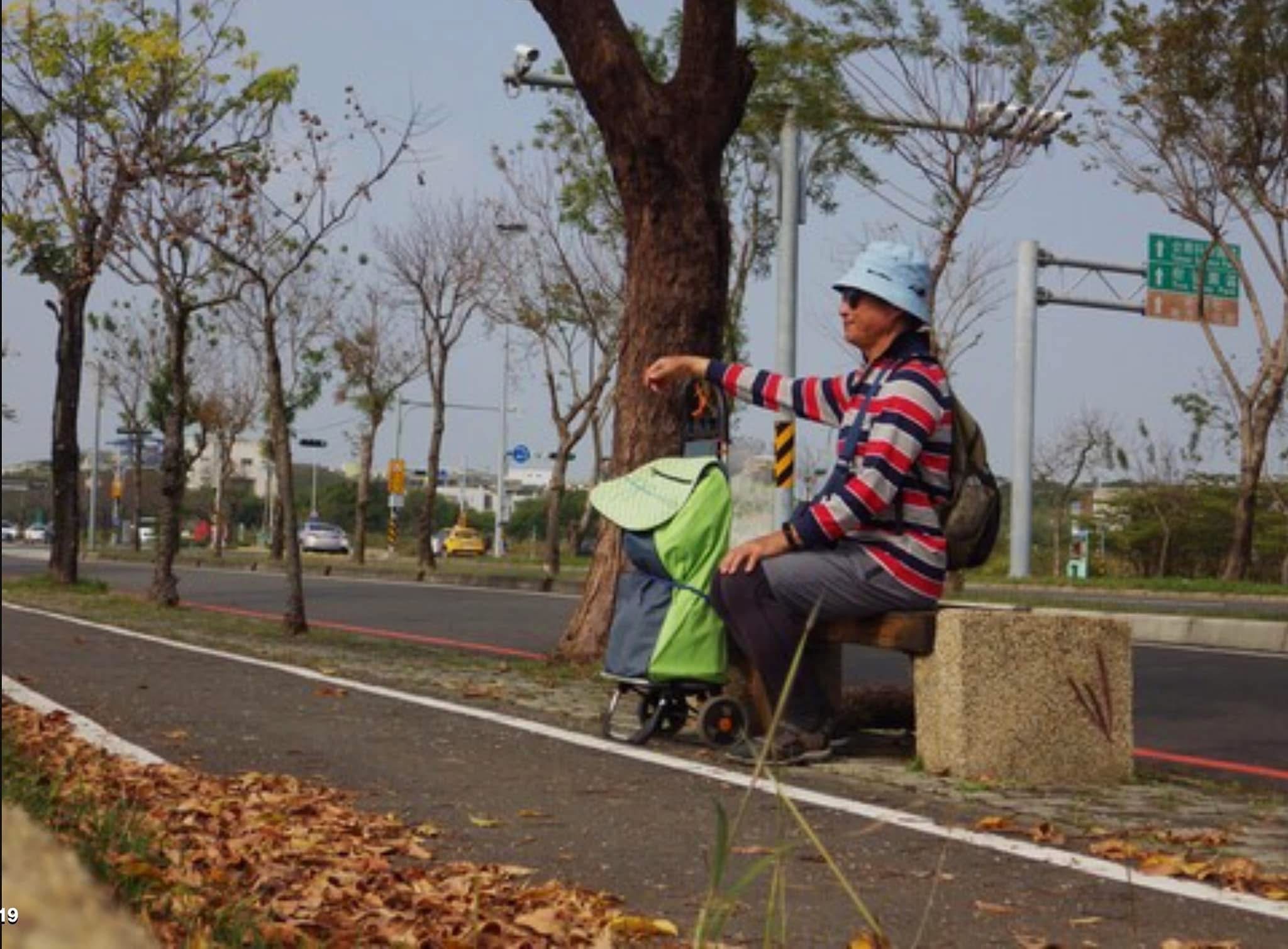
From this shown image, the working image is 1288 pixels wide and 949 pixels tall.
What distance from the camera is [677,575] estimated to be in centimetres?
614

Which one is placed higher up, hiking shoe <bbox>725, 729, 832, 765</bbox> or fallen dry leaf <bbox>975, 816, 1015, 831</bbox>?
hiking shoe <bbox>725, 729, 832, 765</bbox>

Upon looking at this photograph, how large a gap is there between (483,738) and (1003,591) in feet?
78.0

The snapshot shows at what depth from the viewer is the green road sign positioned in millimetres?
32719

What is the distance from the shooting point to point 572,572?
125 ft

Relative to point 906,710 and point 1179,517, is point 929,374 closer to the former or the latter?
point 906,710

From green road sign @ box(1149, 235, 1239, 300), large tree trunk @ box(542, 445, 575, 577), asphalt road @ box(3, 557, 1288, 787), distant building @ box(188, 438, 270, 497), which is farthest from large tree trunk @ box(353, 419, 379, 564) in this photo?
distant building @ box(188, 438, 270, 497)

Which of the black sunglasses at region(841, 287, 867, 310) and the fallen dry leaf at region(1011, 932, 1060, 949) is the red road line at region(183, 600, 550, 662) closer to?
the black sunglasses at region(841, 287, 867, 310)

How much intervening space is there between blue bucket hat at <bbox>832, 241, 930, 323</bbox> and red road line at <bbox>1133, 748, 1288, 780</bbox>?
256cm

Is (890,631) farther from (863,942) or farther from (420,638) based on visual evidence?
(420,638)

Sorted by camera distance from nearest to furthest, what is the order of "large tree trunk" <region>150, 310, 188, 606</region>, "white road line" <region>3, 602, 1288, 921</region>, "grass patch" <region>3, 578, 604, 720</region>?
"white road line" <region>3, 602, 1288, 921</region>
"grass patch" <region>3, 578, 604, 720</region>
"large tree trunk" <region>150, 310, 188, 606</region>

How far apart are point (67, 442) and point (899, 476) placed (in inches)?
806

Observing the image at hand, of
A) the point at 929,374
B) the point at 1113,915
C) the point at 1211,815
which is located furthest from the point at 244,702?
the point at 1113,915

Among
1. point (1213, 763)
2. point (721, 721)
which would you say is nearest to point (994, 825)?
point (721, 721)

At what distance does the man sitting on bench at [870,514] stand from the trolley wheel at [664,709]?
1.49ft
